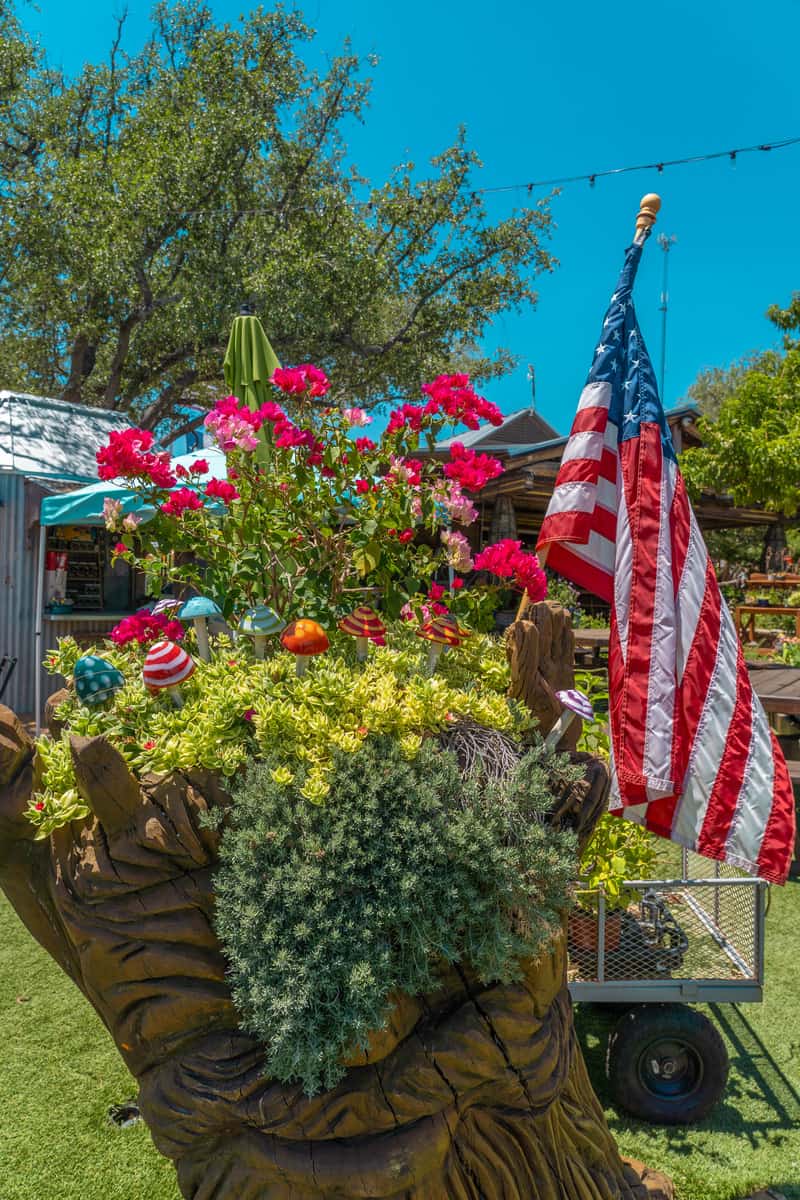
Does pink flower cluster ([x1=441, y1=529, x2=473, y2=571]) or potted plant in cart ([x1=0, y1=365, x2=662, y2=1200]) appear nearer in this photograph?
potted plant in cart ([x1=0, y1=365, x2=662, y2=1200])

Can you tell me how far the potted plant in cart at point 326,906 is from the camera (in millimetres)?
1747

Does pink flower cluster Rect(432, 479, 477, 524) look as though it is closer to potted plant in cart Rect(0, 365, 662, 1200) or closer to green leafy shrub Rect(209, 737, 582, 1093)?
potted plant in cart Rect(0, 365, 662, 1200)

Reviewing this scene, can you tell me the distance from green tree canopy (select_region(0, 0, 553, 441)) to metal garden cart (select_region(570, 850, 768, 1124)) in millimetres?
9161

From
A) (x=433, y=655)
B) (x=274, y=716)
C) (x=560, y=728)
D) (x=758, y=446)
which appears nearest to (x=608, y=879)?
(x=560, y=728)

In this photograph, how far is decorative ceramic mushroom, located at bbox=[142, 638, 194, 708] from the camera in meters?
2.00

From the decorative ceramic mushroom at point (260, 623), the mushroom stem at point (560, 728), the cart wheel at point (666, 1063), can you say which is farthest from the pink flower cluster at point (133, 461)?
the cart wheel at point (666, 1063)

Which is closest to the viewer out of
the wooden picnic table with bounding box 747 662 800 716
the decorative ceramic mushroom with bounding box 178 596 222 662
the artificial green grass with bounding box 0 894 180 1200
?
the decorative ceramic mushroom with bounding box 178 596 222 662

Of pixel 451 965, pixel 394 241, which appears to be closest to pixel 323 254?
pixel 394 241

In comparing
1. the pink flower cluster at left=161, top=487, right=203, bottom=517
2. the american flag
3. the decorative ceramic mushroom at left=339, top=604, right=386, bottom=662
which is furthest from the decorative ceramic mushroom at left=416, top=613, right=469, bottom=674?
the pink flower cluster at left=161, top=487, right=203, bottom=517

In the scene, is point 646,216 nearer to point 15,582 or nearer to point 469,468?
point 469,468

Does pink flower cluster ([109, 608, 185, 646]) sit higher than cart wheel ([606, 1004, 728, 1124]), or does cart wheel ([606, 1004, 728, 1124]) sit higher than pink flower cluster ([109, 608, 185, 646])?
pink flower cluster ([109, 608, 185, 646])

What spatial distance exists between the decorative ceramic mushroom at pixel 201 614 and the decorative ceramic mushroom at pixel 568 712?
0.99 metres

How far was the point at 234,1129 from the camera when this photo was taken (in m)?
1.87

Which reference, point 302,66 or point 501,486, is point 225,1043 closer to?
point 501,486
